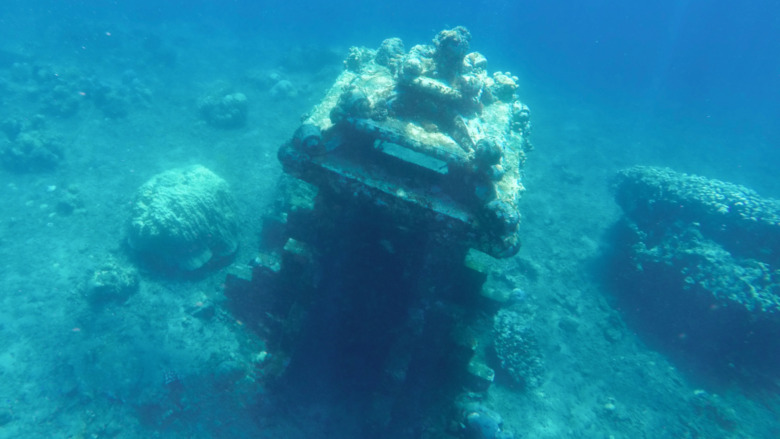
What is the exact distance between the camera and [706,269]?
9.73 metres

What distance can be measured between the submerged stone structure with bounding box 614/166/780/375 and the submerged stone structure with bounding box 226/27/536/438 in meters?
7.49

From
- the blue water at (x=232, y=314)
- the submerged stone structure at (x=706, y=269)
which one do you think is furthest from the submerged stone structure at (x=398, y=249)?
the submerged stone structure at (x=706, y=269)

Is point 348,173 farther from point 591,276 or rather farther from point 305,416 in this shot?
point 591,276

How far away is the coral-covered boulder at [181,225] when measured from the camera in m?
8.12

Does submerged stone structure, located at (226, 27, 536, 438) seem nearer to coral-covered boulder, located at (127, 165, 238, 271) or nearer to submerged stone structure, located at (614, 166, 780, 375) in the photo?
coral-covered boulder, located at (127, 165, 238, 271)

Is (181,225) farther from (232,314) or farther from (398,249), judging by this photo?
(398,249)

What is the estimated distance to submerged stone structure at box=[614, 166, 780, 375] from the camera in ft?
29.9

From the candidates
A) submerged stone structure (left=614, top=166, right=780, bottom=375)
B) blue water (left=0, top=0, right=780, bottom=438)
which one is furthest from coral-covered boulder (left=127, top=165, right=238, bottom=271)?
submerged stone structure (left=614, top=166, right=780, bottom=375)

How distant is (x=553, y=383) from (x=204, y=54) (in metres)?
30.1

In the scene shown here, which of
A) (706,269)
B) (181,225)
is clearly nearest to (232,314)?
(181,225)

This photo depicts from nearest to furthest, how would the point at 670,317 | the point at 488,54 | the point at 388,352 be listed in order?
1. the point at 388,352
2. the point at 670,317
3. the point at 488,54

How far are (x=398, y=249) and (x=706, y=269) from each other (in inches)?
409

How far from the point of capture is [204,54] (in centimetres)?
2517

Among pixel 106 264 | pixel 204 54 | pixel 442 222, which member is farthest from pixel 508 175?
pixel 204 54
